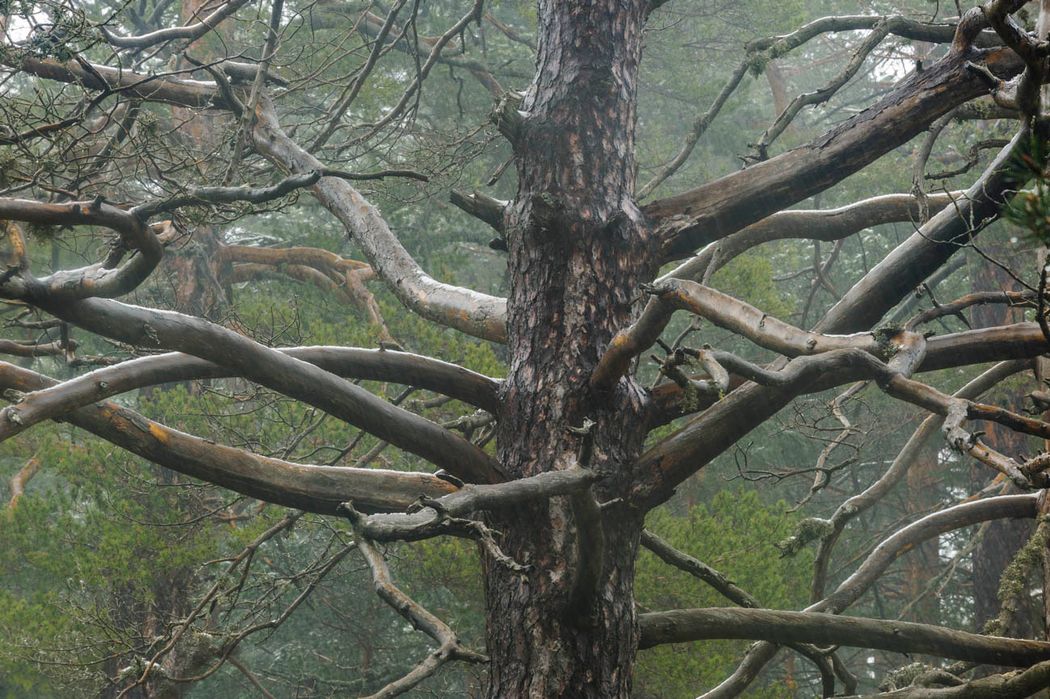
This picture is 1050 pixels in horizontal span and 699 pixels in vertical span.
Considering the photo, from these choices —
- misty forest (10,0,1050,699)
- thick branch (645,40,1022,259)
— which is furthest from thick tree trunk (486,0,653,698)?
thick branch (645,40,1022,259)

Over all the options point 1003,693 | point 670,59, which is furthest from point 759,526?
point 670,59

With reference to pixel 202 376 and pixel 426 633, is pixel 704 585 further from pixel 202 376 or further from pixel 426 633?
pixel 202 376

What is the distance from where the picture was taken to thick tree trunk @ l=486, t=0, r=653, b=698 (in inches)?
119

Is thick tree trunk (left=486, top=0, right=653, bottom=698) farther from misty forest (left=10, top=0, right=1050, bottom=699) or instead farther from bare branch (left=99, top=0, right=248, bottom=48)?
bare branch (left=99, top=0, right=248, bottom=48)

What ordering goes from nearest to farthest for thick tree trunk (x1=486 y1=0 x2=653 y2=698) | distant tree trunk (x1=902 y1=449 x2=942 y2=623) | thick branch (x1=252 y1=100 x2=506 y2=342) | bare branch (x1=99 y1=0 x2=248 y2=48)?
1. thick tree trunk (x1=486 y1=0 x2=653 y2=698)
2. thick branch (x1=252 y1=100 x2=506 y2=342)
3. bare branch (x1=99 y1=0 x2=248 y2=48)
4. distant tree trunk (x1=902 y1=449 x2=942 y2=623)

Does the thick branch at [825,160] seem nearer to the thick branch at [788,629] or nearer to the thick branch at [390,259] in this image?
the thick branch at [390,259]

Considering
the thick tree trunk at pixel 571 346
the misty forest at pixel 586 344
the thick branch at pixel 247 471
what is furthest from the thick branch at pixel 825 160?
the thick branch at pixel 247 471

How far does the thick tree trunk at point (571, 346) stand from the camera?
3.02m

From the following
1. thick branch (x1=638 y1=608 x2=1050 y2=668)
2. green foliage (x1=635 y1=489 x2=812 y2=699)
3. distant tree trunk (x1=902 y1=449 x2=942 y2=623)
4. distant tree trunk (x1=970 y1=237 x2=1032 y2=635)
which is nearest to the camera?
Result: thick branch (x1=638 y1=608 x2=1050 y2=668)

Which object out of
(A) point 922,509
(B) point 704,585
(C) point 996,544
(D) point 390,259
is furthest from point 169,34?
(A) point 922,509

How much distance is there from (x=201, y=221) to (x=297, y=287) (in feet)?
23.8

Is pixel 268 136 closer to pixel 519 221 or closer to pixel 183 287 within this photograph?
pixel 519 221

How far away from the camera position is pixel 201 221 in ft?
12.3

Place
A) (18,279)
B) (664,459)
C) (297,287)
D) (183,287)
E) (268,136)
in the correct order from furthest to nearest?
1. (297,287)
2. (183,287)
3. (268,136)
4. (664,459)
5. (18,279)
